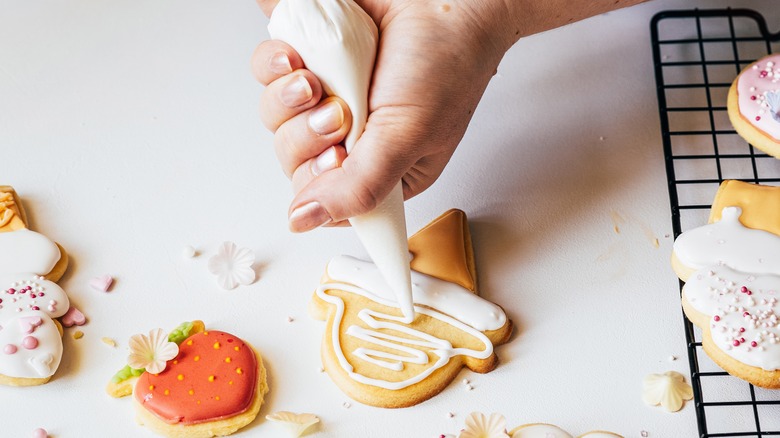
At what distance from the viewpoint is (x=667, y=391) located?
1.27 metres

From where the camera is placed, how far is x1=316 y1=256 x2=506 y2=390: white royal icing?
4.27 ft

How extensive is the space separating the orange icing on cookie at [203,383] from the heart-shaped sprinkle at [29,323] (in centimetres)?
18

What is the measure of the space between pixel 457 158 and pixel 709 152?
43 cm

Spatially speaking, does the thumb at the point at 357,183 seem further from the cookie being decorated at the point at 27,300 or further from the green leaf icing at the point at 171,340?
the cookie being decorated at the point at 27,300

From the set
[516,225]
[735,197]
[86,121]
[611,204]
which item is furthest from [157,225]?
[735,197]

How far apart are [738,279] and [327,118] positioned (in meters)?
0.63

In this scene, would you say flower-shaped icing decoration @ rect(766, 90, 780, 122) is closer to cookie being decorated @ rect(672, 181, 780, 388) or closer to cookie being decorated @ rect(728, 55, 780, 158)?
cookie being decorated @ rect(728, 55, 780, 158)

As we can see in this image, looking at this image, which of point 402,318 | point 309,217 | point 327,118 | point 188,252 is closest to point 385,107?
point 327,118

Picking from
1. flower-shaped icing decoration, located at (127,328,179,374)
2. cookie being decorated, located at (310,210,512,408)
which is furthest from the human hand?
flower-shaped icing decoration, located at (127,328,179,374)

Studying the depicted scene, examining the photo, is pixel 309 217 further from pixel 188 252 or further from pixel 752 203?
pixel 752 203

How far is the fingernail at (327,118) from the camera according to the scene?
4.00 ft

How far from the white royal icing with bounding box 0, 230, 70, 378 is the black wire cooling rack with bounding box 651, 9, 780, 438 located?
921mm

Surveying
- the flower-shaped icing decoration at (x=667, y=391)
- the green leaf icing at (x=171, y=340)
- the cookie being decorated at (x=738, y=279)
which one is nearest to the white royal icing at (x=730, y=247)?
the cookie being decorated at (x=738, y=279)

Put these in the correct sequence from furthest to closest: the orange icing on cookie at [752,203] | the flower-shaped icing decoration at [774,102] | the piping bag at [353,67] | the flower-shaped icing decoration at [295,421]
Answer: the flower-shaped icing decoration at [774,102] < the orange icing on cookie at [752,203] < the flower-shaped icing decoration at [295,421] < the piping bag at [353,67]
